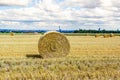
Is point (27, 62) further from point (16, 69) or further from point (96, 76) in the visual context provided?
point (96, 76)

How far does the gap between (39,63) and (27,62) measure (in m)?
0.61

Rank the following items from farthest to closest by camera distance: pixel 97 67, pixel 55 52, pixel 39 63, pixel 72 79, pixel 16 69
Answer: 1. pixel 55 52
2. pixel 39 63
3. pixel 97 67
4. pixel 16 69
5. pixel 72 79

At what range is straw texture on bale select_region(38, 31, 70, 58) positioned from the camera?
1749cm

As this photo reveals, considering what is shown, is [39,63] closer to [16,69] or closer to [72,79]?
[16,69]

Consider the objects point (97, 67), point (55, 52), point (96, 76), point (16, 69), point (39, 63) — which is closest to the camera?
point (96, 76)

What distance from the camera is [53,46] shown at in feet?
58.6

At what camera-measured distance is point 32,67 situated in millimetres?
12492

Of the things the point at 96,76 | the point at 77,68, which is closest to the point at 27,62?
the point at 77,68

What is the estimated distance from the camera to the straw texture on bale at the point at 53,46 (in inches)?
688

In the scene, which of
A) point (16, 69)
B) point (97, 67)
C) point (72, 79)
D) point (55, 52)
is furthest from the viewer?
point (55, 52)

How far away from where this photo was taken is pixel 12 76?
1023cm

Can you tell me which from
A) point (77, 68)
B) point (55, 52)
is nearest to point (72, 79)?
point (77, 68)

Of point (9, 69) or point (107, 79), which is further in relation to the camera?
point (9, 69)

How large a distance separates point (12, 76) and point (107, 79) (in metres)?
3.14
